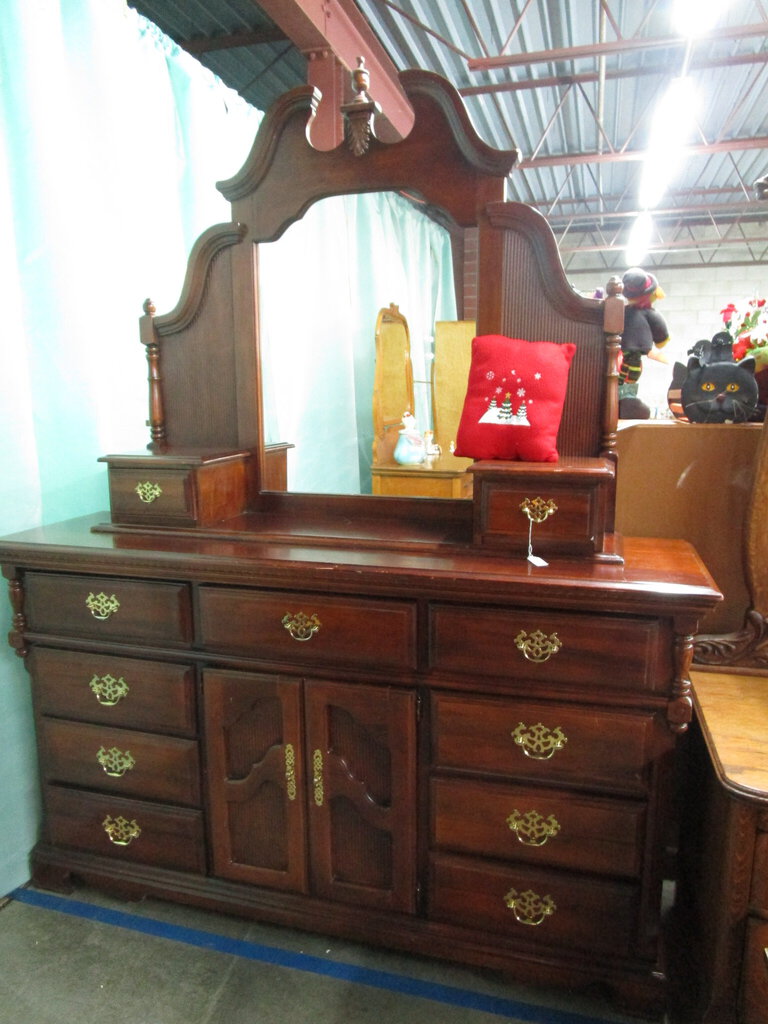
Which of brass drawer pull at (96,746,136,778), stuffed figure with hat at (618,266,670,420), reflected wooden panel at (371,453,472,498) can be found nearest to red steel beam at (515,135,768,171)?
stuffed figure with hat at (618,266,670,420)

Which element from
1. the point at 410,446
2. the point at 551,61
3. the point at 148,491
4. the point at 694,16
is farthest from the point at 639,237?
the point at 148,491

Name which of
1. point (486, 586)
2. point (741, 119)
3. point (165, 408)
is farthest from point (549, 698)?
point (741, 119)

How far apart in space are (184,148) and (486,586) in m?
1.81

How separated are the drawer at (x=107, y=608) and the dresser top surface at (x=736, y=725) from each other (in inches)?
42.8

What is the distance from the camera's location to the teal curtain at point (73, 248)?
1707mm

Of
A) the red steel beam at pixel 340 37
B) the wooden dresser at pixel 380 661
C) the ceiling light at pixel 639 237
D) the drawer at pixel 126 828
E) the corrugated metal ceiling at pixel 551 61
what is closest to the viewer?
the wooden dresser at pixel 380 661

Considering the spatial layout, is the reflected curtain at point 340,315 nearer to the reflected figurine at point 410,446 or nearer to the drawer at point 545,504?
the reflected figurine at point 410,446

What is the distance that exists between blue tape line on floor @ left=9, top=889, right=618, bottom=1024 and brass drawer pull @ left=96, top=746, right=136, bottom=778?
14.1 inches

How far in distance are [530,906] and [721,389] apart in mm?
1227

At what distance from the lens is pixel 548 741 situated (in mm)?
1365

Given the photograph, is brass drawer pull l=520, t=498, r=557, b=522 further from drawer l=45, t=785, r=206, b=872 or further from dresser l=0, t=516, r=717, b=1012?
drawer l=45, t=785, r=206, b=872

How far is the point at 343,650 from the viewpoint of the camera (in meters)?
1.45

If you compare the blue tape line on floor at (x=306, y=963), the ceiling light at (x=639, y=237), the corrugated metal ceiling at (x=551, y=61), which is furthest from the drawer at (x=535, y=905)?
the ceiling light at (x=639, y=237)

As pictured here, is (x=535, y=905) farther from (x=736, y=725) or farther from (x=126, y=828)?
(x=126, y=828)
